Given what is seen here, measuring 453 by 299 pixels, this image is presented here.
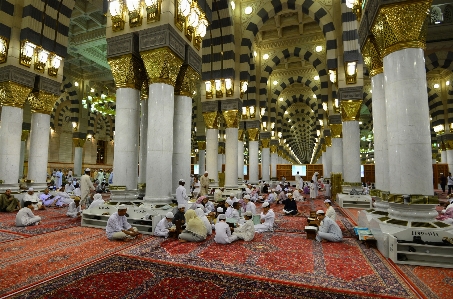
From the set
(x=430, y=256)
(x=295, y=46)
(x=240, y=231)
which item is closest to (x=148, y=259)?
(x=240, y=231)

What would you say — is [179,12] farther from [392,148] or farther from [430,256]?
[430,256]

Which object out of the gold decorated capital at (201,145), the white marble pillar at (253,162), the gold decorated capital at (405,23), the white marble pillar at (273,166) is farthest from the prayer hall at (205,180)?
the gold decorated capital at (201,145)

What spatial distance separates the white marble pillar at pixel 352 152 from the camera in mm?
8500

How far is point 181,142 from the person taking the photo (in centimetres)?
617

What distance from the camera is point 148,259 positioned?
10.8ft

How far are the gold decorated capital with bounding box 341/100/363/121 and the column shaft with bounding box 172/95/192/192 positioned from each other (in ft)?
17.9

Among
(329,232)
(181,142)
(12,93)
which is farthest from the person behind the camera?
(12,93)

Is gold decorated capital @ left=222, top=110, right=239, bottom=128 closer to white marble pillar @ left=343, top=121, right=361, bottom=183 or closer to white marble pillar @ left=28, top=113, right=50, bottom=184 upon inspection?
white marble pillar @ left=343, top=121, right=361, bottom=183

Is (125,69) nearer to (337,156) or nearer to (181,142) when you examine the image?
(181,142)

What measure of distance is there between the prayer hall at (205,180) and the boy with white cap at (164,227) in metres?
0.03

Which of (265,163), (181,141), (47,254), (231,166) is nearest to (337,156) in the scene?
(231,166)

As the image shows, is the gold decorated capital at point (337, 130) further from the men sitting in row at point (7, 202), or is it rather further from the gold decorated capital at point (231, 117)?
the men sitting in row at point (7, 202)

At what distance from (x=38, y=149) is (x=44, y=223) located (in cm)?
319

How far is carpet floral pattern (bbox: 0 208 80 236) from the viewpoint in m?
4.79
